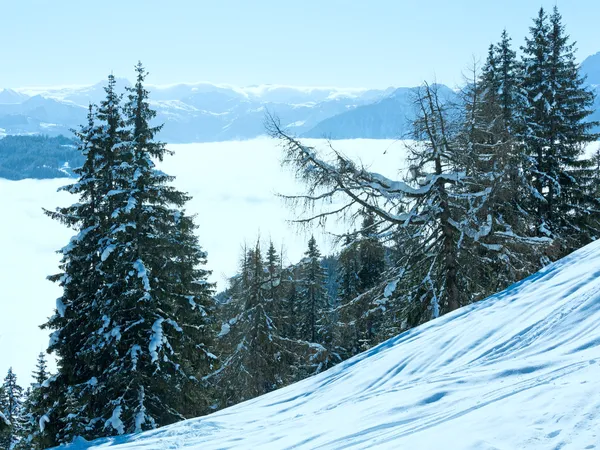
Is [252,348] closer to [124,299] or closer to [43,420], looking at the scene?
[43,420]

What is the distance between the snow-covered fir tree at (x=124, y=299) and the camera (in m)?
13.5

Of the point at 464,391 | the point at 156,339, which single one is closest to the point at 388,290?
the point at 464,391

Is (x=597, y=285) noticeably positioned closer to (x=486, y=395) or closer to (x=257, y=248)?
(x=486, y=395)

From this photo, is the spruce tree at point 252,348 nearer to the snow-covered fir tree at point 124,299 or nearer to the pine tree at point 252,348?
the pine tree at point 252,348

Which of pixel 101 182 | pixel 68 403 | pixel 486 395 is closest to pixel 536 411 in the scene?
pixel 486 395

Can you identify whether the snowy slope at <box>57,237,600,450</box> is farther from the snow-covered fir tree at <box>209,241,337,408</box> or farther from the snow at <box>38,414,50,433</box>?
the snow-covered fir tree at <box>209,241,337,408</box>

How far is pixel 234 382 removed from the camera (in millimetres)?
22406

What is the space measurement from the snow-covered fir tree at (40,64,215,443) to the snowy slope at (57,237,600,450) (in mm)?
6912

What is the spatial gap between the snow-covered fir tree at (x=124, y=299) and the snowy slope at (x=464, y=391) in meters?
6.91

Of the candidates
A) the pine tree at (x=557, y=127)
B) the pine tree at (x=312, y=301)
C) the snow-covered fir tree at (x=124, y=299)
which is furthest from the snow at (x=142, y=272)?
the pine tree at (x=312, y=301)

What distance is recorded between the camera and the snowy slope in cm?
362

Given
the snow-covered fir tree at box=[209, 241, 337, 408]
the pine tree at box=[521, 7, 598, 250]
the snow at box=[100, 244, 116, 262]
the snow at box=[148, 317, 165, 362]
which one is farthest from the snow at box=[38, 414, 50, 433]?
the pine tree at box=[521, 7, 598, 250]

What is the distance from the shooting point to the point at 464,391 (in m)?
4.72

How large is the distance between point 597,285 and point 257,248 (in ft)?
62.6
